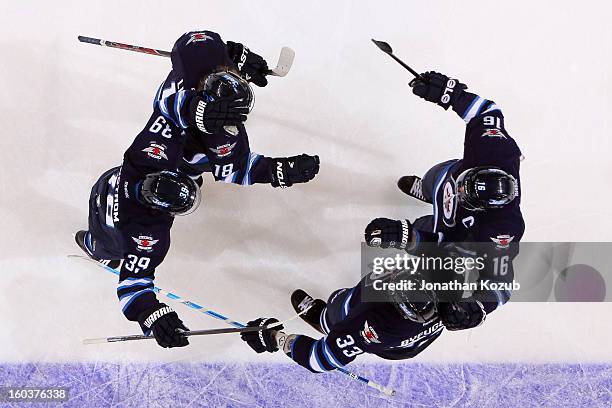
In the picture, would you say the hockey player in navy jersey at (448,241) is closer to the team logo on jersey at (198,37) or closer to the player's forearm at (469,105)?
the player's forearm at (469,105)

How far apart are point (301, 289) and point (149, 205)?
63.4 inches

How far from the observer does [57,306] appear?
4230 millimetres

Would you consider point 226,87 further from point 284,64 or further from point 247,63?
point 284,64

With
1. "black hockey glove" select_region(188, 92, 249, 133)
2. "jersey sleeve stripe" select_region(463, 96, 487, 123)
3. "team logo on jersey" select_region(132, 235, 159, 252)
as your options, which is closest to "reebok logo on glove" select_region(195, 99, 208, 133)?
"black hockey glove" select_region(188, 92, 249, 133)

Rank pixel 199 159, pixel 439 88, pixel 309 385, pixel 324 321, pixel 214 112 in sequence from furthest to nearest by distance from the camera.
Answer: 1. pixel 309 385
2. pixel 324 321
3. pixel 439 88
4. pixel 199 159
5. pixel 214 112

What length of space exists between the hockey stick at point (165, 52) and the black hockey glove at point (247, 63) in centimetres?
7

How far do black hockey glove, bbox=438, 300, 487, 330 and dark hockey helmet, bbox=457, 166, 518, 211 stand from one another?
0.55 m

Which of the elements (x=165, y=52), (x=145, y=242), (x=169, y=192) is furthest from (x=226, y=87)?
(x=165, y=52)

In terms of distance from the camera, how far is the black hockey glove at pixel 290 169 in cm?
371

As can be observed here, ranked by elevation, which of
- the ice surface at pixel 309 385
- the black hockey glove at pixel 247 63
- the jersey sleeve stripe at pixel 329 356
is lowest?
the ice surface at pixel 309 385

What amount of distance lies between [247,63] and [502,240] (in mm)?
1930

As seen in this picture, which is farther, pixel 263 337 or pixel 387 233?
pixel 263 337

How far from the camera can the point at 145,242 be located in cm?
323

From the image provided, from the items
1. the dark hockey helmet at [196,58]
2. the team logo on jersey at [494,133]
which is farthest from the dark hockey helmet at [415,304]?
the dark hockey helmet at [196,58]
